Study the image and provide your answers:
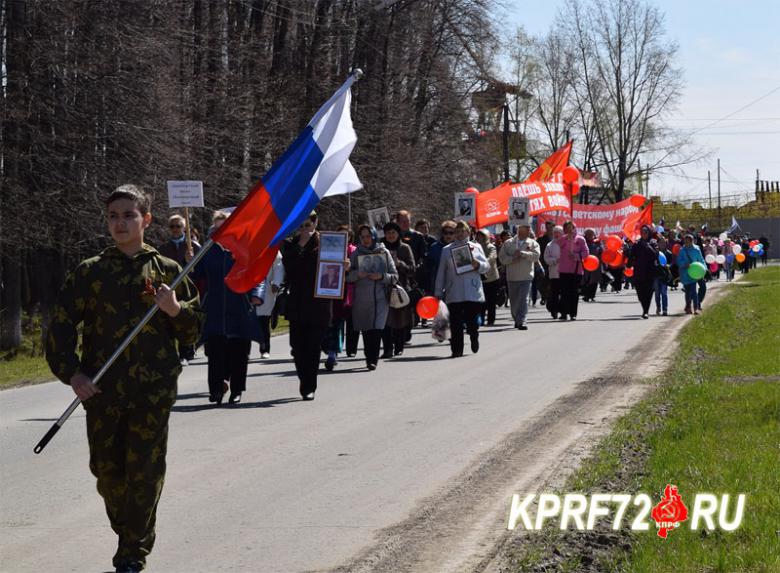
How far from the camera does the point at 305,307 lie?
43.9ft

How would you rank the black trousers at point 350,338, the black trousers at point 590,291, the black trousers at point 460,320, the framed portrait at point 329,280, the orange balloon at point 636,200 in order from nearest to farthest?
the framed portrait at point 329,280 < the black trousers at point 460,320 < the black trousers at point 350,338 < the black trousers at point 590,291 < the orange balloon at point 636,200

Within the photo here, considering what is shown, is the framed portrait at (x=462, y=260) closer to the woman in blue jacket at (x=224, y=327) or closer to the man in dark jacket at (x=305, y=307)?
the man in dark jacket at (x=305, y=307)

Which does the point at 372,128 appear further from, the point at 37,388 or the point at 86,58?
the point at 37,388

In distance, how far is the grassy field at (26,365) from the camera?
667 inches

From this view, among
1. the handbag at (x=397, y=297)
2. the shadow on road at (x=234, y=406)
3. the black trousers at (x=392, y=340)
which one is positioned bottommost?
the shadow on road at (x=234, y=406)

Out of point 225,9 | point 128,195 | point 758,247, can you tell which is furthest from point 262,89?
point 758,247

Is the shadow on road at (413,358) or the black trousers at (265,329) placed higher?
the black trousers at (265,329)

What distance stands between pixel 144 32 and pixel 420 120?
2326 cm

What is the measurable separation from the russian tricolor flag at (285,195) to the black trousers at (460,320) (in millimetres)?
9973

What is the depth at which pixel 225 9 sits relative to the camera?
35.9 metres

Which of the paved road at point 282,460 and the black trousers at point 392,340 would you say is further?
the black trousers at point 392,340

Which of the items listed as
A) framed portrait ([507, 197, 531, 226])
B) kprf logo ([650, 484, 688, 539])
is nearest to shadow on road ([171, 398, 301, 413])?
kprf logo ([650, 484, 688, 539])

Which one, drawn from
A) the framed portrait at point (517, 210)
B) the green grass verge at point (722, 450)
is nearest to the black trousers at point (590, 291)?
the framed portrait at point (517, 210)

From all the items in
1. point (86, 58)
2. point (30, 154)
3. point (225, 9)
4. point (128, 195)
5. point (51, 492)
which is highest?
point (225, 9)
